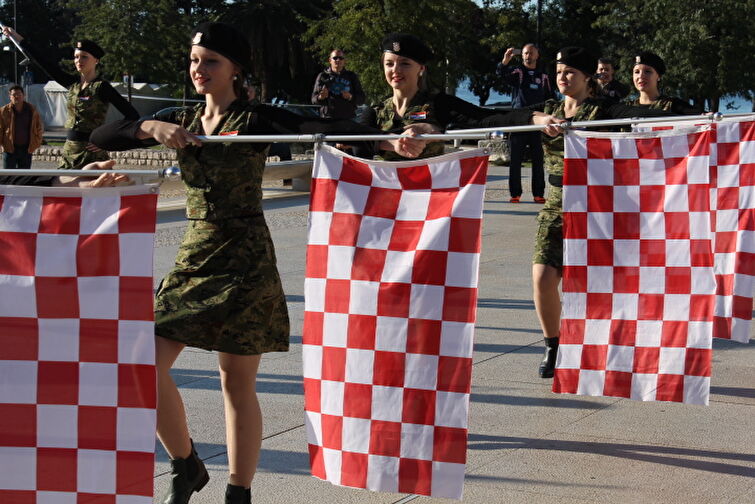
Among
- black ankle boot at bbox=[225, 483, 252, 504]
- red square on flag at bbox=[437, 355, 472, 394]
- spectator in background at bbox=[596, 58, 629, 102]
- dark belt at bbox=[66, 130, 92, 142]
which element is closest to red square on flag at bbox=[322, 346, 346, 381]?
red square on flag at bbox=[437, 355, 472, 394]

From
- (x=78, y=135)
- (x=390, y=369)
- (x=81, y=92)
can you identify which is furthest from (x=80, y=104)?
(x=390, y=369)

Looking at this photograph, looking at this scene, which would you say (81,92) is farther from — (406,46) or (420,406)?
(420,406)

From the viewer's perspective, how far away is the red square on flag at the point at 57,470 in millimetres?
3168

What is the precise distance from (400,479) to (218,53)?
1757 mm

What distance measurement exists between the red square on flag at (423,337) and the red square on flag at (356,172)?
1.89 feet

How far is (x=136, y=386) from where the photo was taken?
10.5 ft

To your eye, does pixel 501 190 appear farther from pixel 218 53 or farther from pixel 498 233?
pixel 218 53

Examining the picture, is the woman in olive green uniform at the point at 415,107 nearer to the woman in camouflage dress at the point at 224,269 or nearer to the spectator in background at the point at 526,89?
the woman in camouflage dress at the point at 224,269

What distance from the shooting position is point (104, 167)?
3.70 m

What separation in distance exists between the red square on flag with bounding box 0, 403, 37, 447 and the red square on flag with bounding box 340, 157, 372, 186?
1.48 metres

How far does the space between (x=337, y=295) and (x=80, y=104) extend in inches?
219

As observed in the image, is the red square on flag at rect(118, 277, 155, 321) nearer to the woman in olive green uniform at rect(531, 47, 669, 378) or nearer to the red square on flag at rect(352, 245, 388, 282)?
the red square on flag at rect(352, 245, 388, 282)

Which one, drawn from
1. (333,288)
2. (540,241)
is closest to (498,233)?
(540,241)

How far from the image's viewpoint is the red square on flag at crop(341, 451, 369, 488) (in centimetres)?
396
